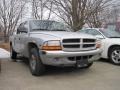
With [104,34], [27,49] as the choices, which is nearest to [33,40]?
[27,49]

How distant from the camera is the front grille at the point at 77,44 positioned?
211 inches

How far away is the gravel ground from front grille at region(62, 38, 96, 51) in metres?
0.80

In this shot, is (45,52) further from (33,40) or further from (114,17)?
(114,17)

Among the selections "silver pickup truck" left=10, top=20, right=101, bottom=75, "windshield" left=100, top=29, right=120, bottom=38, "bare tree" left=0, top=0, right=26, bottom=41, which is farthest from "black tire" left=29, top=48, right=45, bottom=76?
"bare tree" left=0, top=0, right=26, bottom=41

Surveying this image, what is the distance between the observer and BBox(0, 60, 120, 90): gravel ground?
4840mm

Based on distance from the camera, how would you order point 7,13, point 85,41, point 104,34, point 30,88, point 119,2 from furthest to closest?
point 7,13, point 119,2, point 104,34, point 85,41, point 30,88

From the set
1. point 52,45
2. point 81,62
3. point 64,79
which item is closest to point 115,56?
point 81,62

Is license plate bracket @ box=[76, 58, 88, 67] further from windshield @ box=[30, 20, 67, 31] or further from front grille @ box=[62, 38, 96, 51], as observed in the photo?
windshield @ box=[30, 20, 67, 31]

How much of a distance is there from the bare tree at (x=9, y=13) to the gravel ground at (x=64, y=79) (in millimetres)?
23670

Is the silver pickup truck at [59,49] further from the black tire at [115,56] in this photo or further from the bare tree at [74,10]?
the bare tree at [74,10]

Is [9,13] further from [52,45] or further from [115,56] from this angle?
[52,45]

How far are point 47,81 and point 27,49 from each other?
1.51 meters

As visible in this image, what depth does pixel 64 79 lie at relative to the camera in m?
5.46

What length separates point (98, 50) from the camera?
5.93 metres
